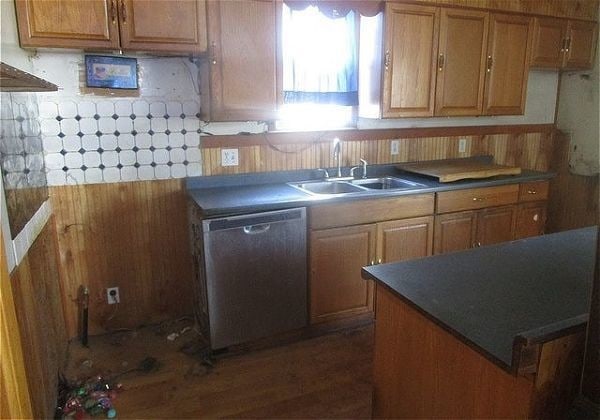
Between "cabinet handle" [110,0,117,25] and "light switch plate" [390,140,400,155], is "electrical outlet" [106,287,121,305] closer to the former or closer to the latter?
"cabinet handle" [110,0,117,25]

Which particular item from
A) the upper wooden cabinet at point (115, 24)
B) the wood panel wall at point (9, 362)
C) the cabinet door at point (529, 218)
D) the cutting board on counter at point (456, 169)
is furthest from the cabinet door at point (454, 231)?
the wood panel wall at point (9, 362)

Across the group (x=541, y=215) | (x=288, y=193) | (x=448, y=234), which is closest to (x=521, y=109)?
(x=541, y=215)

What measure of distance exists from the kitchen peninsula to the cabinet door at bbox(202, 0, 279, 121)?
145 cm

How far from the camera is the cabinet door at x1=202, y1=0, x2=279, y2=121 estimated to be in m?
2.44

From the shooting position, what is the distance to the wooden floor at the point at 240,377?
2133 mm

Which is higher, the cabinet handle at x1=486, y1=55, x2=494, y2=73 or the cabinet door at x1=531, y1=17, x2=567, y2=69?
the cabinet door at x1=531, y1=17, x2=567, y2=69

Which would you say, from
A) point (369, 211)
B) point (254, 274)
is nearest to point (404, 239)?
point (369, 211)

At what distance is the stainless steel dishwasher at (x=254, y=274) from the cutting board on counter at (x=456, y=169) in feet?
3.80

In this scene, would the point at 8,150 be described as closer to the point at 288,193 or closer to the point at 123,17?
the point at 123,17

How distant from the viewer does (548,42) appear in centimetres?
345

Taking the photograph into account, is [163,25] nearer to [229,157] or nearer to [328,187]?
[229,157]

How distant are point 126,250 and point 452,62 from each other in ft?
8.36

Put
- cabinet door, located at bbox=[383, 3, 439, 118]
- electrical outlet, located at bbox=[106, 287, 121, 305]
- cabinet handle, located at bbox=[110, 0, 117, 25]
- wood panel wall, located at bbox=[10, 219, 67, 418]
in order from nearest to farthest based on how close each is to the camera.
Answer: wood panel wall, located at bbox=[10, 219, 67, 418]
cabinet handle, located at bbox=[110, 0, 117, 25]
electrical outlet, located at bbox=[106, 287, 121, 305]
cabinet door, located at bbox=[383, 3, 439, 118]

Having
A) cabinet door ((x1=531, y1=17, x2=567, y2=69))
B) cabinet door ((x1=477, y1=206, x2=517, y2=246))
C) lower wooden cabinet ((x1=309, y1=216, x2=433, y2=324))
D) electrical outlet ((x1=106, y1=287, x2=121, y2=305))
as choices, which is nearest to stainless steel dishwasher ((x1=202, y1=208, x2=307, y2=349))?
lower wooden cabinet ((x1=309, y1=216, x2=433, y2=324))
